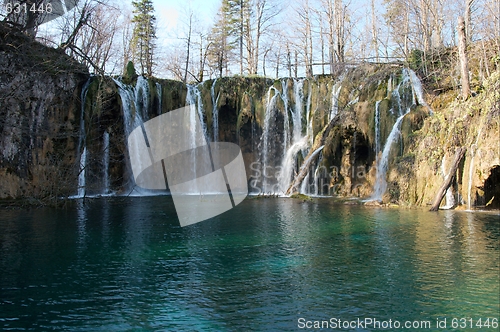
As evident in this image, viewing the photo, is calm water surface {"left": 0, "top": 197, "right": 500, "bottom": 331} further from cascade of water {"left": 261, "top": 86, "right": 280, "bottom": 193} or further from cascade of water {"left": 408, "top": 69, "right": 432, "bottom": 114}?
cascade of water {"left": 261, "top": 86, "right": 280, "bottom": 193}

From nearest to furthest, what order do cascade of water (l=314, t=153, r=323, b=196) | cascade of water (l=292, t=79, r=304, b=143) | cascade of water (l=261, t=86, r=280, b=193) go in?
cascade of water (l=314, t=153, r=323, b=196), cascade of water (l=292, t=79, r=304, b=143), cascade of water (l=261, t=86, r=280, b=193)

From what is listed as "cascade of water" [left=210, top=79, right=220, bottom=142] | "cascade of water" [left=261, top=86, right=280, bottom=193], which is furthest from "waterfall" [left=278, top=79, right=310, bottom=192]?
"cascade of water" [left=210, top=79, right=220, bottom=142]

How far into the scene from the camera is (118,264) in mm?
8875

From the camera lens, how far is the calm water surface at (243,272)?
616cm

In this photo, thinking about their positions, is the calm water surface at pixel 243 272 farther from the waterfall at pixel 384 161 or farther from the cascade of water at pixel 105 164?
the cascade of water at pixel 105 164

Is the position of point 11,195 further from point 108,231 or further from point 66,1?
point 66,1

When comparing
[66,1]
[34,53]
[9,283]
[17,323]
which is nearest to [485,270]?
[17,323]

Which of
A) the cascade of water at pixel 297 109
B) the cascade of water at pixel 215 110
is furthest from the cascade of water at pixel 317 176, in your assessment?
the cascade of water at pixel 215 110

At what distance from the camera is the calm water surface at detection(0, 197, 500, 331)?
6164mm

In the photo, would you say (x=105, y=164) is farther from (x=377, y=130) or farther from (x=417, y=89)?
(x=417, y=89)

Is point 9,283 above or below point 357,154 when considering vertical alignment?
below

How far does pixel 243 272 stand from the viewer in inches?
325

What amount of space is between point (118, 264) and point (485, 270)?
6.68 meters

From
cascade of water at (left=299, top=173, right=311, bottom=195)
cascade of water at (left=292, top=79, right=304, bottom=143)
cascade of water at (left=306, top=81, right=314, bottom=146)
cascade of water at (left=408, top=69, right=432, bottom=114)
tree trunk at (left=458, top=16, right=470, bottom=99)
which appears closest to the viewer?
tree trunk at (left=458, top=16, right=470, bottom=99)
